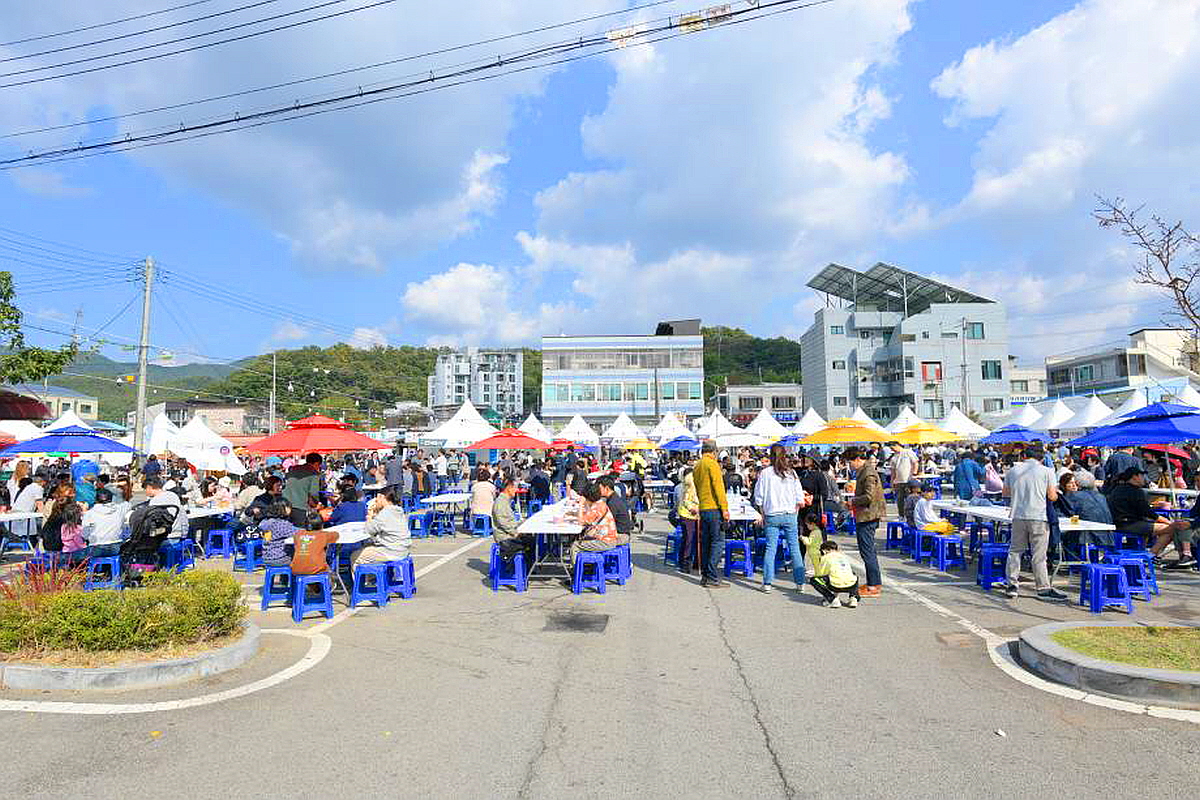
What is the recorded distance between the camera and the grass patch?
5652 mm

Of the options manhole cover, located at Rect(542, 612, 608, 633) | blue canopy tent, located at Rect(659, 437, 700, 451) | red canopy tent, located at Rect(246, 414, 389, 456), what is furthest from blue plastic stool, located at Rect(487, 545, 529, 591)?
blue canopy tent, located at Rect(659, 437, 700, 451)

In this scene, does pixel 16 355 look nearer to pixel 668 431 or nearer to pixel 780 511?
pixel 780 511

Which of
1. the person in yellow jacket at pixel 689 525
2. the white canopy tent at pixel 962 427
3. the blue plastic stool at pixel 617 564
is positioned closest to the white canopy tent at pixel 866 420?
the white canopy tent at pixel 962 427

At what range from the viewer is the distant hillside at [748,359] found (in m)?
95.4

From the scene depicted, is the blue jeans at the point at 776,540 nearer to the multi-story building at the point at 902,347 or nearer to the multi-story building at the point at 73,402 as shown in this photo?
the multi-story building at the point at 902,347

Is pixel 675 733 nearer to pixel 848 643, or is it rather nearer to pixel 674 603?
pixel 848 643

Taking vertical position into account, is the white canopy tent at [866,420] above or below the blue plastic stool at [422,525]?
above

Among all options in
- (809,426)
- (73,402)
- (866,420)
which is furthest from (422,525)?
(73,402)

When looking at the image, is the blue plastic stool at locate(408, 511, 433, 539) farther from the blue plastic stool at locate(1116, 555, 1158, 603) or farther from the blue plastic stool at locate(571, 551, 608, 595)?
the blue plastic stool at locate(1116, 555, 1158, 603)

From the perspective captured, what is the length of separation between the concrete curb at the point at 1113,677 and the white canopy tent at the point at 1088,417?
2118 cm

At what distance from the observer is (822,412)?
212 ft

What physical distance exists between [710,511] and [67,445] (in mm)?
14156

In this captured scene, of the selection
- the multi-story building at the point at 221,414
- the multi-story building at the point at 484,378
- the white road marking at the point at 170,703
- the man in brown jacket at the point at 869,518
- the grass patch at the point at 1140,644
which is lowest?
the white road marking at the point at 170,703

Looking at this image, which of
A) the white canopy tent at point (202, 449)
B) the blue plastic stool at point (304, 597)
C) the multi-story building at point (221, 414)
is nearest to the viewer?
the blue plastic stool at point (304, 597)
